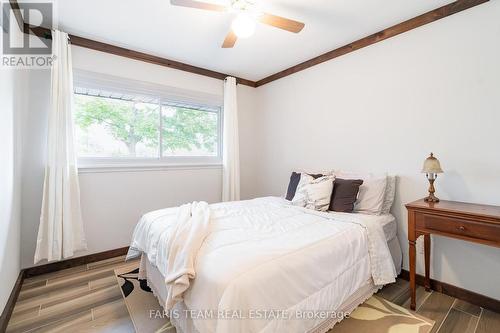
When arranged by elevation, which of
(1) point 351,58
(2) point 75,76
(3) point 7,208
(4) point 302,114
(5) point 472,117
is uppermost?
(1) point 351,58

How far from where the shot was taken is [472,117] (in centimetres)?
190

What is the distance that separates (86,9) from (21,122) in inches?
46.5

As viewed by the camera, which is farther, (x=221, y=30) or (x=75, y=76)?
(x=75, y=76)

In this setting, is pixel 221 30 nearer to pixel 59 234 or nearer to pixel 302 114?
pixel 302 114

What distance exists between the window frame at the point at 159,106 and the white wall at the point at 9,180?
1.94 ft

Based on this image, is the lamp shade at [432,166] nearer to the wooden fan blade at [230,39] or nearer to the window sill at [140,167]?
the wooden fan blade at [230,39]

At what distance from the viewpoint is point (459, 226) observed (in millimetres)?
1635

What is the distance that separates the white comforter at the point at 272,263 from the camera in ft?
3.63

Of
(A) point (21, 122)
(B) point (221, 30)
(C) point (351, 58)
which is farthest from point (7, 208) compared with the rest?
(C) point (351, 58)

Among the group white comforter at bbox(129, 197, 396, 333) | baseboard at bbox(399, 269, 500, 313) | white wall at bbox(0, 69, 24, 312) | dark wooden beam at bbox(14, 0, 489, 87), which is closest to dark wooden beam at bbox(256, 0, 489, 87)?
dark wooden beam at bbox(14, 0, 489, 87)

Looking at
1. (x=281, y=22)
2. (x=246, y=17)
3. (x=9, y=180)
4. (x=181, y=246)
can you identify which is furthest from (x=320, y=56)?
(x=9, y=180)

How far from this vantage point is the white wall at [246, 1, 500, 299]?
1.84 m

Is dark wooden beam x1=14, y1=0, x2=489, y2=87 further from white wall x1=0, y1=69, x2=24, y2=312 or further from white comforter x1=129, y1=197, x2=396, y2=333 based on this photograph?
white comforter x1=129, y1=197, x2=396, y2=333

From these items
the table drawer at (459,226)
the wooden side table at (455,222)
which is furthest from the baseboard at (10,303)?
the table drawer at (459,226)
